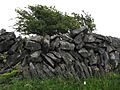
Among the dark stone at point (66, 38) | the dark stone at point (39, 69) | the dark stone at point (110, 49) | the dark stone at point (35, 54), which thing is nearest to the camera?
the dark stone at point (39, 69)

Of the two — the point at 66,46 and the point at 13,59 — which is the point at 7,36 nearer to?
the point at 13,59

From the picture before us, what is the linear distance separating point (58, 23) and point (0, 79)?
60.3ft

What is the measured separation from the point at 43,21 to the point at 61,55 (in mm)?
16761

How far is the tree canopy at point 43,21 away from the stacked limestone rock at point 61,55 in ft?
38.1

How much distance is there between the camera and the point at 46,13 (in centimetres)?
3550

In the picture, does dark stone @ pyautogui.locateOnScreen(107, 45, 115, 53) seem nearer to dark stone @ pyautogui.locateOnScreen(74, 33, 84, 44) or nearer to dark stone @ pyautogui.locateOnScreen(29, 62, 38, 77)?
dark stone @ pyautogui.locateOnScreen(74, 33, 84, 44)

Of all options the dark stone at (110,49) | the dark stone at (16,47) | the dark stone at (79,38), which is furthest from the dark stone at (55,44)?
the dark stone at (110,49)

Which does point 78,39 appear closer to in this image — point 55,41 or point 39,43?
point 55,41

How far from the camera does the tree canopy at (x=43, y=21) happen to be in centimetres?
3338

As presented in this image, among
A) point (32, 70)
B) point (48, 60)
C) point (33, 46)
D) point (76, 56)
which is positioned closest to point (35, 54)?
point (33, 46)

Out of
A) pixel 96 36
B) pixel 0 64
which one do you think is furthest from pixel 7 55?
pixel 96 36

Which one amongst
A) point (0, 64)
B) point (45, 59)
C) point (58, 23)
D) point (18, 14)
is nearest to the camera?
point (45, 59)

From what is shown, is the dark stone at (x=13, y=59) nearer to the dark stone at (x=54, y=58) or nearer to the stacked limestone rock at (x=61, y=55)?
the stacked limestone rock at (x=61, y=55)

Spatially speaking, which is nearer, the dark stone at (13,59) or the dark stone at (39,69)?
the dark stone at (39,69)
